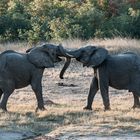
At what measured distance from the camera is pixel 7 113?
49.0ft

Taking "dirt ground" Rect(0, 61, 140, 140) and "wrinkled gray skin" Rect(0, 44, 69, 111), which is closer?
"dirt ground" Rect(0, 61, 140, 140)

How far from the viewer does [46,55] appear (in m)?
15.8

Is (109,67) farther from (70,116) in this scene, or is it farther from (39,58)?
(70,116)

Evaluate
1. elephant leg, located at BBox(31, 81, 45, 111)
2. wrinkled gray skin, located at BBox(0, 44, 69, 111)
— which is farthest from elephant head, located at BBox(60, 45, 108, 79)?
elephant leg, located at BBox(31, 81, 45, 111)

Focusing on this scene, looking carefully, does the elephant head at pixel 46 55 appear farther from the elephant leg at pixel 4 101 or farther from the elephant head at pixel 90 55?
the elephant leg at pixel 4 101

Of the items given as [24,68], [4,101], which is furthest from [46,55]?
[4,101]

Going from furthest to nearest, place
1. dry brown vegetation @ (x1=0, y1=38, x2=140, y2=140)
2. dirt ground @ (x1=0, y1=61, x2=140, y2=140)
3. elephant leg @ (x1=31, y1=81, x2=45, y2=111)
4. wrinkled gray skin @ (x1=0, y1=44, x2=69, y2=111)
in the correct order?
elephant leg @ (x1=31, y1=81, x2=45, y2=111), wrinkled gray skin @ (x1=0, y1=44, x2=69, y2=111), dry brown vegetation @ (x1=0, y1=38, x2=140, y2=140), dirt ground @ (x1=0, y1=61, x2=140, y2=140)

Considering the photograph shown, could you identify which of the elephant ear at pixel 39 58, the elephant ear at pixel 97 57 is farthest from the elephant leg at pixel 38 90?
the elephant ear at pixel 97 57

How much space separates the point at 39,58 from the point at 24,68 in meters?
0.45

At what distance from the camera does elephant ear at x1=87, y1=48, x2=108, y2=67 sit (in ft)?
51.1

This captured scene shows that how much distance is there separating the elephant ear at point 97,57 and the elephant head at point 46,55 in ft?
2.15

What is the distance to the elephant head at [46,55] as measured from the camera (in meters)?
15.6

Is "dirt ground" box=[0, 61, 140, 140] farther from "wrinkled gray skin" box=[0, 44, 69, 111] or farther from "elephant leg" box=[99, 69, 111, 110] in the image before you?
"wrinkled gray skin" box=[0, 44, 69, 111]

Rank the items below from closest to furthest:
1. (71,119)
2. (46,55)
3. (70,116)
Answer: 1. (71,119)
2. (70,116)
3. (46,55)
